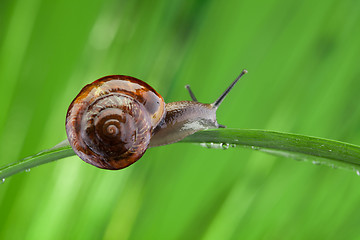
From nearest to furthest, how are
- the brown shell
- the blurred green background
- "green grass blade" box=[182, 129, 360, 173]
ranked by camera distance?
"green grass blade" box=[182, 129, 360, 173] < the brown shell < the blurred green background

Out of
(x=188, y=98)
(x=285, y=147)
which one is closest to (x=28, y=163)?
(x=285, y=147)

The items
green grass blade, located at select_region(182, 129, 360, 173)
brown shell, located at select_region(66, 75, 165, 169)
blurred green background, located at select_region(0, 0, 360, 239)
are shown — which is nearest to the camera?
green grass blade, located at select_region(182, 129, 360, 173)

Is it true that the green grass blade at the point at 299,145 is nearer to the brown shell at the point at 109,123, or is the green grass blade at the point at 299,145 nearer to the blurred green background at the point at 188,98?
the brown shell at the point at 109,123

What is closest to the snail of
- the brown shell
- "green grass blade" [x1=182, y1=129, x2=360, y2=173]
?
the brown shell

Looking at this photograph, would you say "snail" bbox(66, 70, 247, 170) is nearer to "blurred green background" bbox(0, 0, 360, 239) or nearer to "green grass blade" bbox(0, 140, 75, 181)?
"green grass blade" bbox(0, 140, 75, 181)

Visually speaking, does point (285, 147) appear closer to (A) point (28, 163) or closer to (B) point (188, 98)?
(A) point (28, 163)

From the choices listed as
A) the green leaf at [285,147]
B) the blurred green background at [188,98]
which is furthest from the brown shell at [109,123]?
the blurred green background at [188,98]

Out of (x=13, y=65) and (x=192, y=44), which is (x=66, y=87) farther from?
(x=192, y=44)
